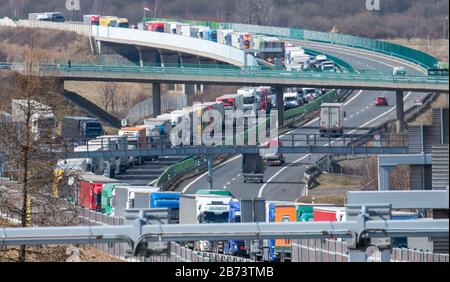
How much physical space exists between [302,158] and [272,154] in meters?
3.12

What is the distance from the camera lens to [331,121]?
199 feet

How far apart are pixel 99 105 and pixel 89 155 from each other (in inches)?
1023

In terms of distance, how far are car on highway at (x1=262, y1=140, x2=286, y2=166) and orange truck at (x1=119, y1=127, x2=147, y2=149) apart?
16.0ft

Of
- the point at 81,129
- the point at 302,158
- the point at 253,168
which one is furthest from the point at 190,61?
the point at 253,168

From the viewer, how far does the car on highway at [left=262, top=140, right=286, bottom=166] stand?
182 feet

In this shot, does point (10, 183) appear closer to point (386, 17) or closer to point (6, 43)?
point (386, 17)

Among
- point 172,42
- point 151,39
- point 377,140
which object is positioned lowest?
point 377,140

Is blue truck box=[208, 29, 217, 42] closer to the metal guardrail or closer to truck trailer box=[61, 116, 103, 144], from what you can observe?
the metal guardrail

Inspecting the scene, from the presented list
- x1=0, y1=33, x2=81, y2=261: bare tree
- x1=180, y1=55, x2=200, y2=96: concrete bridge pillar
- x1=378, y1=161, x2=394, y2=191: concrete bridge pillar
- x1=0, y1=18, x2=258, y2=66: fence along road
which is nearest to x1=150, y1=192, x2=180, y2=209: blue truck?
x1=378, y1=161, x2=394, y2=191: concrete bridge pillar

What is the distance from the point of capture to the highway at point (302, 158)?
160 feet

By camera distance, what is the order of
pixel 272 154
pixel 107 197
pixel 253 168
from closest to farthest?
pixel 107 197
pixel 253 168
pixel 272 154

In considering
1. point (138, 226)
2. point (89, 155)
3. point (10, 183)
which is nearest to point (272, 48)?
point (89, 155)

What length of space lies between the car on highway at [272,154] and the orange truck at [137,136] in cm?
487

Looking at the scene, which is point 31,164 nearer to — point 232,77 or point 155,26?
point 232,77
